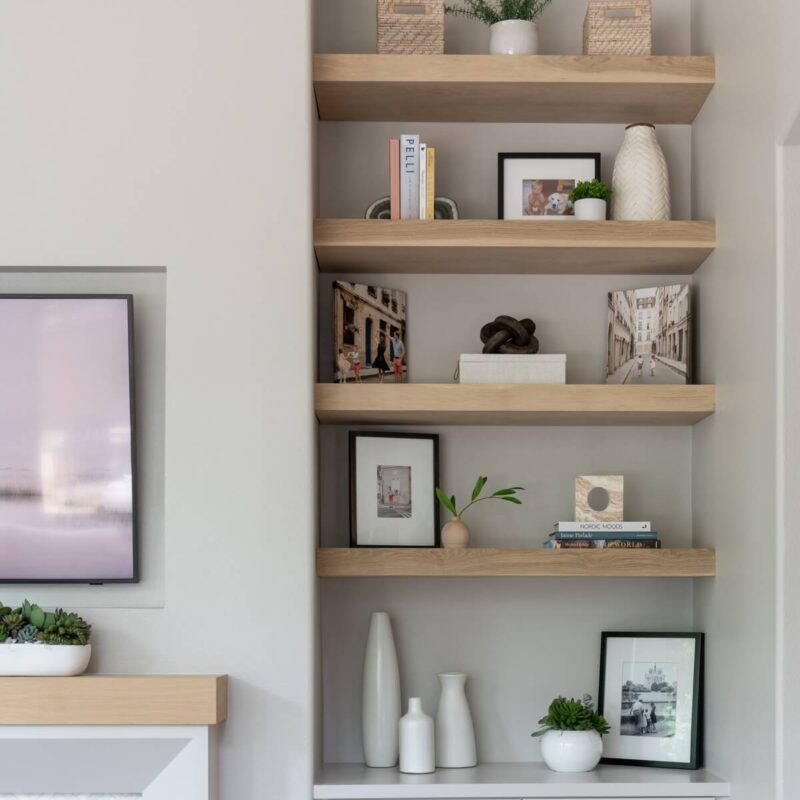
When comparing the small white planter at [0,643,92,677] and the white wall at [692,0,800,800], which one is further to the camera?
the small white planter at [0,643,92,677]

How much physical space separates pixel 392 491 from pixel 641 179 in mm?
1030

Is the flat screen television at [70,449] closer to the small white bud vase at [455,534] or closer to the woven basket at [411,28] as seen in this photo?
the small white bud vase at [455,534]

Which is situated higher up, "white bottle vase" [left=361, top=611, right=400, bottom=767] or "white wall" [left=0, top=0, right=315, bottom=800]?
"white wall" [left=0, top=0, right=315, bottom=800]

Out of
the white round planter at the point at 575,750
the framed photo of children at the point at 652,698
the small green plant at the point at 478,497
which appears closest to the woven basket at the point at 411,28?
the small green plant at the point at 478,497

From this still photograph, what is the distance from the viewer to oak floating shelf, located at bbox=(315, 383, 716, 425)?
305cm

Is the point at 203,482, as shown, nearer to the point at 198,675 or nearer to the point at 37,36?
the point at 198,675

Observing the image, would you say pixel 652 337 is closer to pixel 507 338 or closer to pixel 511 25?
pixel 507 338

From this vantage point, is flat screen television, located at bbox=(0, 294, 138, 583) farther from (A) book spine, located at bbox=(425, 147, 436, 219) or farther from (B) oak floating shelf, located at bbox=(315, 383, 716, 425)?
(A) book spine, located at bbox=(425, 147, 436, 219)

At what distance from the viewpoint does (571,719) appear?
305 centimetres

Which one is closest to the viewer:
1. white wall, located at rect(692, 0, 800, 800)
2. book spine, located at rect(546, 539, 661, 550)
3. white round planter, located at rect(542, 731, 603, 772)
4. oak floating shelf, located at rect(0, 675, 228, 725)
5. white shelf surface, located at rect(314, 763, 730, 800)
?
white wall, located at rect(692, 0, 800, 800)

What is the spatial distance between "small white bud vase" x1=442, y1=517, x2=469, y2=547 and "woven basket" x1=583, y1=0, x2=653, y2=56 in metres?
1.25

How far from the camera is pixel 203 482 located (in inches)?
117

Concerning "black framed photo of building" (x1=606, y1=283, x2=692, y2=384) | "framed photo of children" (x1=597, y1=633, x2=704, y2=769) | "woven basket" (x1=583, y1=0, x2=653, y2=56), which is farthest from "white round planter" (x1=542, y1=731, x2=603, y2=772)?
"woven basket" (x1=583, y1=0, x2=653, y2=56)

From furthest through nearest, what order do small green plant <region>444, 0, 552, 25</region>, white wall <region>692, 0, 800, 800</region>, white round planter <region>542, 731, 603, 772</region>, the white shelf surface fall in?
small green plant <region>444, 0, 552, 25</region> < white round planter <region>542, 731, 603, 772</region> < the white shelf surface < white wall <region>692, 0, 800, 800</region>
